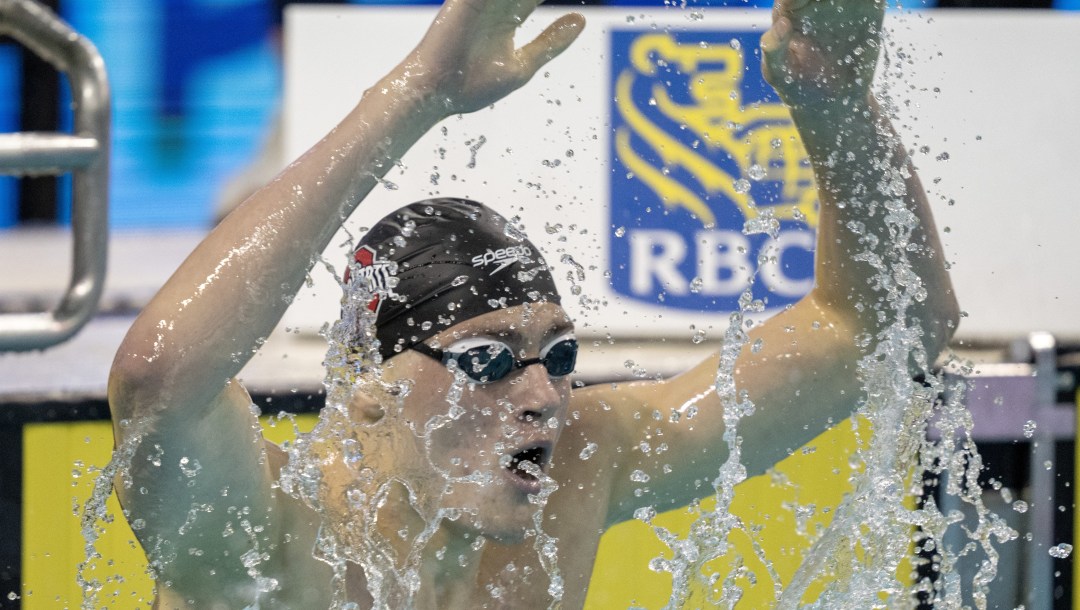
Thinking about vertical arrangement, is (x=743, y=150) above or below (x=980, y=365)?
above

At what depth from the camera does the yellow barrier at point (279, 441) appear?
2.49m

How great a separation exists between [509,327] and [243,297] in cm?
47

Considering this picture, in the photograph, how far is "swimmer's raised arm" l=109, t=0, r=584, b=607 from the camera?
52.1 inches

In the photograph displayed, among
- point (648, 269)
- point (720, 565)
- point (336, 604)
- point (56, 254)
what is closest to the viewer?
point (336, 604)

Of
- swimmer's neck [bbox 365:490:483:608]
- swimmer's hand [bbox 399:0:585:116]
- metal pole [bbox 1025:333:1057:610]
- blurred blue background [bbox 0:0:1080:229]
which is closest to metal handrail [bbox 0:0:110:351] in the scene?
swimmer's neck [bbox 365:490:483:608]

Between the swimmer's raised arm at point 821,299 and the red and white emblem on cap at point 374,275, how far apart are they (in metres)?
0.45

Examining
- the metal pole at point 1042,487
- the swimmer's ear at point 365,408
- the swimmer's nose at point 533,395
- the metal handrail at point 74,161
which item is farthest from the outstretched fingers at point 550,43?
the metal pole at point 1042,487

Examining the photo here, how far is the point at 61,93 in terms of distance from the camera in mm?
4609

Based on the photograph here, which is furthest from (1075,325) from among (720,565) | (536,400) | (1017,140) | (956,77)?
(536,400)

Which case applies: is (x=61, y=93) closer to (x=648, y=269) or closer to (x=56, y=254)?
(x=56, y=254)

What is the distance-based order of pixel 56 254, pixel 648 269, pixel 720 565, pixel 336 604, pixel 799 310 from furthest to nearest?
pixel 56 254, pixel 648 269, pixel 720 565, pixel 799 310, pixel 336 604

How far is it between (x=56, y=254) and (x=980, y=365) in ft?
10.1

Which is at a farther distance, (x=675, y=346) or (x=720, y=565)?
(x=675, y=346)

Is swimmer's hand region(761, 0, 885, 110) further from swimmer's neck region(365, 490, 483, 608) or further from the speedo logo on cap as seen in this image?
swimmer's neck region(365, 490, 483, 608)
